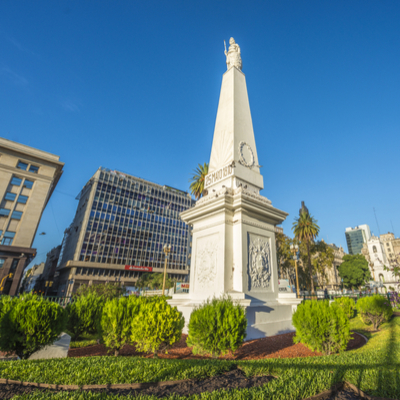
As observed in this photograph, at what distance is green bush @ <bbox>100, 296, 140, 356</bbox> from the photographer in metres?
6.33

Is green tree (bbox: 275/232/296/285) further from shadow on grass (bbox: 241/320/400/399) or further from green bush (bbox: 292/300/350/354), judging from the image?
shadow on grass (bbox: 241/320/400/399)

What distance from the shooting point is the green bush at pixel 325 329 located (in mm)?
6059

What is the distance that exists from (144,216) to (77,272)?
2065cm

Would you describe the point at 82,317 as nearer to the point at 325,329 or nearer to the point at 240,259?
the point at 240,259

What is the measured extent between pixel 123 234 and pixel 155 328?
189 feet

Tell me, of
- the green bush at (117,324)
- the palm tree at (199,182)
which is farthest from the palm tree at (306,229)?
the green bush at (117,324)

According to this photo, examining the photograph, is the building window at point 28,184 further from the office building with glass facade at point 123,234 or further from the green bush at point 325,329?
the green bush at point 325,329

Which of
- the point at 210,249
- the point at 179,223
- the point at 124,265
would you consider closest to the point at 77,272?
the point at 124,265

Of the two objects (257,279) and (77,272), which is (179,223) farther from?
(257,279)

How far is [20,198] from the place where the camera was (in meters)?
43.0

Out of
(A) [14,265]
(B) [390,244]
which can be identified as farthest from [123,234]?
(B) [390,244]

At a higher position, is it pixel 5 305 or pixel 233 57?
pixel 233 57

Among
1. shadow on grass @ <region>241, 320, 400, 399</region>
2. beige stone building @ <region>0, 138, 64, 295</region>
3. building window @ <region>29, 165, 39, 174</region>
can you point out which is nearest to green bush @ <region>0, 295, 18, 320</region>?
shadow on grass @ <region>241, 320, 400, 399</region>

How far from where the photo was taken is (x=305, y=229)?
37.0 meters
